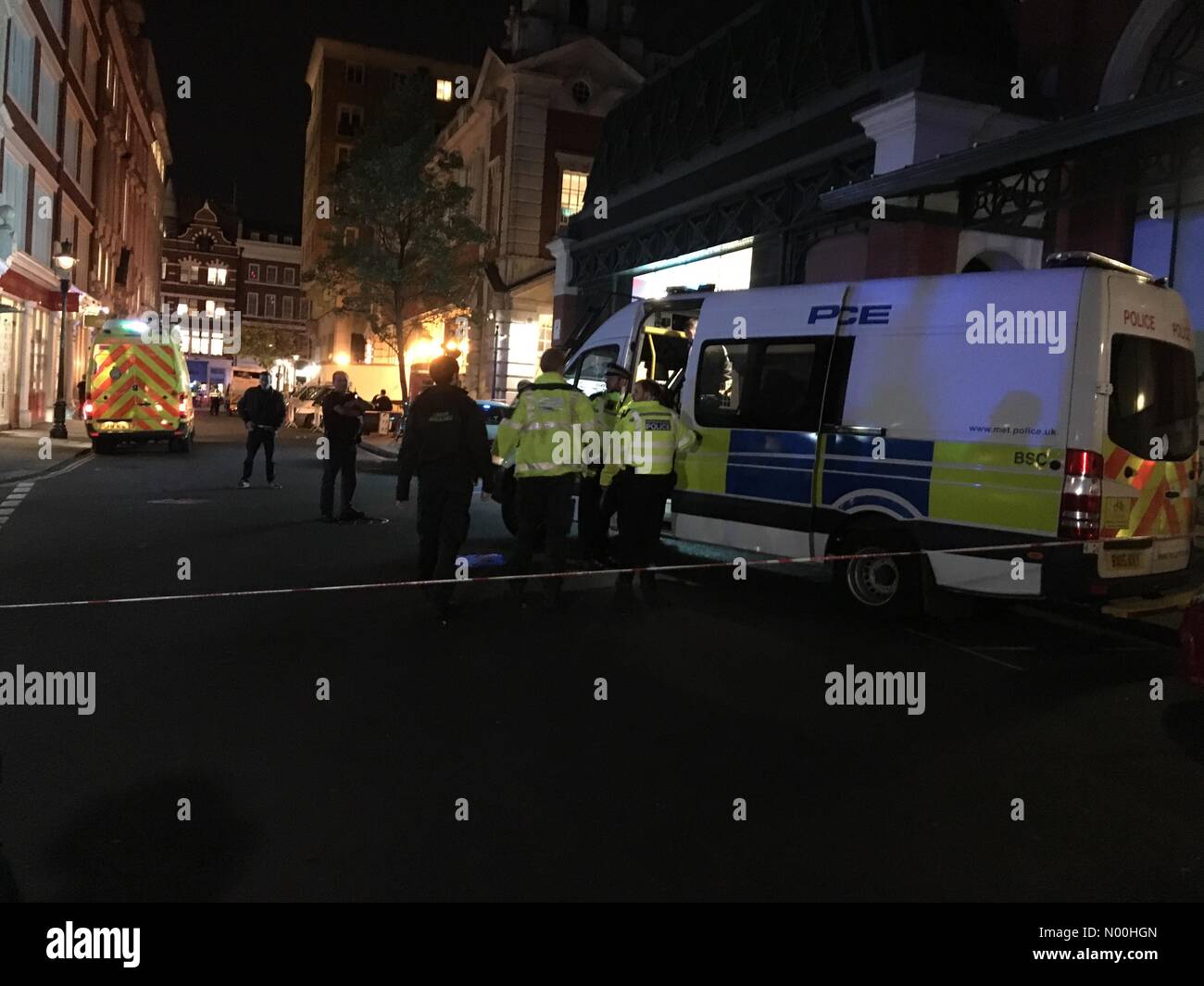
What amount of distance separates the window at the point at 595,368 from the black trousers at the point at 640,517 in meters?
3.17

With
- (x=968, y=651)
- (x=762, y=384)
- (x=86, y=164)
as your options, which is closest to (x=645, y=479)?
(x=762, y=384)

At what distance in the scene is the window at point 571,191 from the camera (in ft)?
121

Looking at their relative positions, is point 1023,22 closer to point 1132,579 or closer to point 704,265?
point 704,265

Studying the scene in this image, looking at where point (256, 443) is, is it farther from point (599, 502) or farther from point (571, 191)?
point (571, 191)

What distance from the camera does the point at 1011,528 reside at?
7.66 metres

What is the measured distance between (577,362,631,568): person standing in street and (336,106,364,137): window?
228 ft

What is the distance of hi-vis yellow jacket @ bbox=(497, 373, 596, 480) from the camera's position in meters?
8.25

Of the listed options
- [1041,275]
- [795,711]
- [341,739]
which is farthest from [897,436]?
[341,739]

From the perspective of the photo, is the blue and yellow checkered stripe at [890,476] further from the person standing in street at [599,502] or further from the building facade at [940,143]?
the building facade at [940,143]

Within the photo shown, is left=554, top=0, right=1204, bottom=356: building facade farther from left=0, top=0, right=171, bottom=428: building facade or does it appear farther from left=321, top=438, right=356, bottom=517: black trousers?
left=0, top=0, right=171, bottom=428: building facade

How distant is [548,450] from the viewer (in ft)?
27.0

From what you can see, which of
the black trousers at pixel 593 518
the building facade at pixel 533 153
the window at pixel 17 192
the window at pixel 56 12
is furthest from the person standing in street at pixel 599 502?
the window at pixel 56 12
